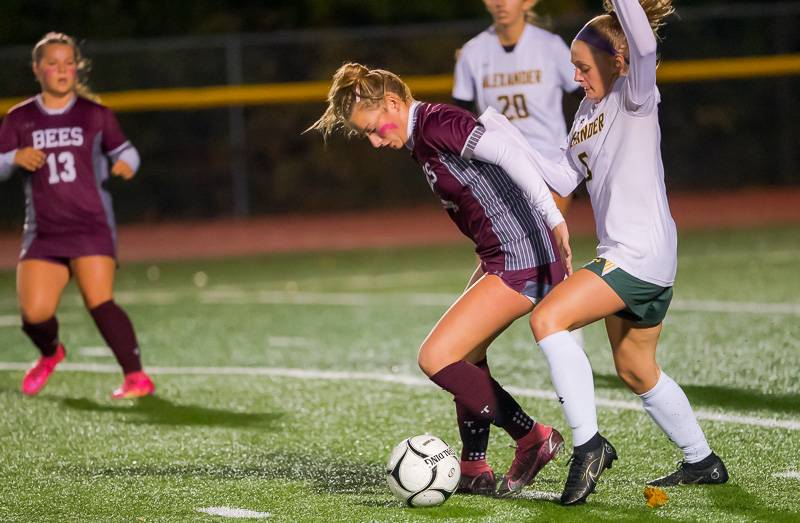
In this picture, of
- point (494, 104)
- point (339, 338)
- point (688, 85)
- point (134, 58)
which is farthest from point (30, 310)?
point (688, 85)

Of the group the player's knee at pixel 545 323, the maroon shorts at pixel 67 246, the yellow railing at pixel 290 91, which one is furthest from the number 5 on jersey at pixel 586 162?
the yellow railing at pixel 290 91

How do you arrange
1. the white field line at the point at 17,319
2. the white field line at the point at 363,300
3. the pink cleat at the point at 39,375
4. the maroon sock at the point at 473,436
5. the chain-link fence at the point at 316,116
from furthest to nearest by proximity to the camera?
the chain-link fence at the point at 316,116
the white field line at the point at 17,319
the white field line at the point at 363,300
the pink cleat at the point at 39,375
the maroon sock at the point at 473,436

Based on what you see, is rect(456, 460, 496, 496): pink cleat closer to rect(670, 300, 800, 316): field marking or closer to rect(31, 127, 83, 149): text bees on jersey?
rect(31, 127, 83, 149): text bees on jersey

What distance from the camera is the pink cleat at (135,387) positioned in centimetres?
751

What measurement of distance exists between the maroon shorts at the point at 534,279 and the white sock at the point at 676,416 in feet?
1.83

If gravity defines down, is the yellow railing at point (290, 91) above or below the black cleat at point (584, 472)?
above

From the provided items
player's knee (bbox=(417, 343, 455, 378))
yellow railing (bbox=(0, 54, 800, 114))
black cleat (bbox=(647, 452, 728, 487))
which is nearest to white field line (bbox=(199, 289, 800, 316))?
black cleat (bbox=(647, 452, 728, 487))

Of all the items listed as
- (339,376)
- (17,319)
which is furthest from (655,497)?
(17,319)

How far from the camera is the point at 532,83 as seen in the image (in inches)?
306

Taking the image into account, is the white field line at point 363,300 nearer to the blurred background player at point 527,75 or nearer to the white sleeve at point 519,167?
the blurred background player at point 527,75

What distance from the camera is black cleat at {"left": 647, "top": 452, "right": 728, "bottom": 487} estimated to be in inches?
205

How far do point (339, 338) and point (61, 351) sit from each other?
1976 millimetres

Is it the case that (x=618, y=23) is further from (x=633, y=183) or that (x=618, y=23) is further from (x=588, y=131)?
(x=633, y=183)

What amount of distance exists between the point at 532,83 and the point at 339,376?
2.04 m
